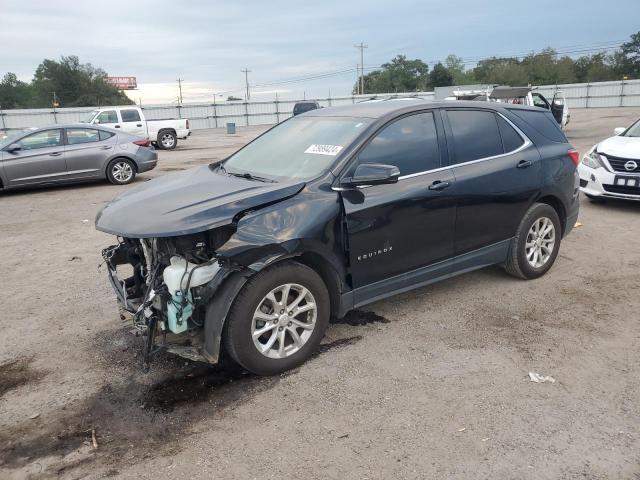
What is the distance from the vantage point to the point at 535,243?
532 centimetres

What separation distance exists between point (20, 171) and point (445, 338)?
10360 millimetres

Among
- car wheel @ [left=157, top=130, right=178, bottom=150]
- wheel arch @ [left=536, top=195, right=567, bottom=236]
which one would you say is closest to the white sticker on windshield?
wheel arch @ [left=536, top=195, right=567, bottom=236]

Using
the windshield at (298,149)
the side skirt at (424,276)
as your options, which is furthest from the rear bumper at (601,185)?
the windshield at (298,149)

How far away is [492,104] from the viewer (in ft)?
16.8

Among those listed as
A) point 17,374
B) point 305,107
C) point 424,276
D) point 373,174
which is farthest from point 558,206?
point 305,107

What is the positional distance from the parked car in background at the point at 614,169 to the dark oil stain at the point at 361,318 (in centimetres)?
547

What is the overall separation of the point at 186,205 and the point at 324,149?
1204mm

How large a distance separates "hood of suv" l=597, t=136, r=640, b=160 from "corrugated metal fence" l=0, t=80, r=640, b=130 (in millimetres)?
26324

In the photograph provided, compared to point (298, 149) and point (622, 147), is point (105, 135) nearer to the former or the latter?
point (298, 149)

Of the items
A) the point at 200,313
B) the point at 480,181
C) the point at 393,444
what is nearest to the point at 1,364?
the point at 200,313

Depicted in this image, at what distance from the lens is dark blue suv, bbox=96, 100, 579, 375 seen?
3428mm

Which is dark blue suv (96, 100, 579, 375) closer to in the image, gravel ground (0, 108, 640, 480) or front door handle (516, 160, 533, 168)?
front door handle (516, 160, 533, 168)

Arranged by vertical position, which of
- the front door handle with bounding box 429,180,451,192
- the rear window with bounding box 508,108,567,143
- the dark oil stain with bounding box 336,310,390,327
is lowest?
the dark oil stain with bounding box 336,310,390,327

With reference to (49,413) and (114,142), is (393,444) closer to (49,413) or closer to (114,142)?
(49,413)
